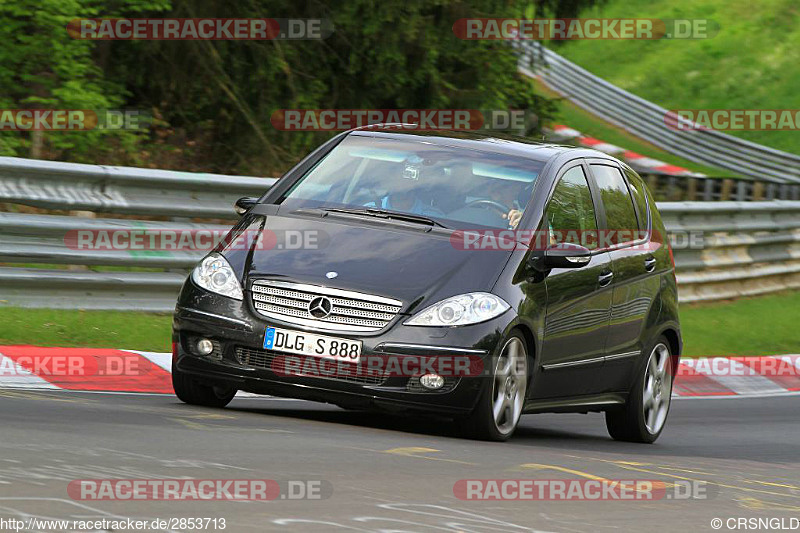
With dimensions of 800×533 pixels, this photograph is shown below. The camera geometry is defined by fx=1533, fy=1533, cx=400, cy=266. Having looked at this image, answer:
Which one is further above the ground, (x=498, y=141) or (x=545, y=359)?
(x=498, y=141)

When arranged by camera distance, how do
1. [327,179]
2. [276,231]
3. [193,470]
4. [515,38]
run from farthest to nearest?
[515,38], [327,179], [276,231], [193,470]

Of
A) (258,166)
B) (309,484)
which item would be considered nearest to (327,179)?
(309,484)

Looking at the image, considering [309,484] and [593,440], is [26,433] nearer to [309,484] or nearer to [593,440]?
[309,484]

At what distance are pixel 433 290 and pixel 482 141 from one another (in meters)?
1.64

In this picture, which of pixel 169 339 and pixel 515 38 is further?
pixel 515 38

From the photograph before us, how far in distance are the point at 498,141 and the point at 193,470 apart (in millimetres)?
3833

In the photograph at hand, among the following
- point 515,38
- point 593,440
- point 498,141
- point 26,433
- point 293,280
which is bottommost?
point 593,440

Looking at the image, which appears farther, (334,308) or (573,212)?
(573,212)

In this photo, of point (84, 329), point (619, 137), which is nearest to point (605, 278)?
point (84, 329)

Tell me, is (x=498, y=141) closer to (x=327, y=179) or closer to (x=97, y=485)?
(x=327, y=179)

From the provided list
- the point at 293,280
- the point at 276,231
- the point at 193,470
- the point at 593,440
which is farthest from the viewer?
the point at 593,440

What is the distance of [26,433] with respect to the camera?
6.48 meters

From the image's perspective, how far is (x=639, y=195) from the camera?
10.1 metres

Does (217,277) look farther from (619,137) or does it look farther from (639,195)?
(619,137)
